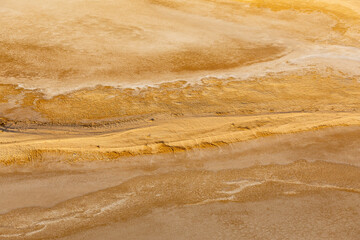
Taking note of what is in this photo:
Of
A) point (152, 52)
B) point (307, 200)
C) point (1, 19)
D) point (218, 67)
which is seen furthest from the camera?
point (1, 19)

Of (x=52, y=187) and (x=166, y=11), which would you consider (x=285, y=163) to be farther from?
(x=166, y=11)

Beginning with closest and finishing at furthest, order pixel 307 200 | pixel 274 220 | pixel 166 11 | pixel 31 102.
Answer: pixel 274 220, pixel 307 200, pixel 31 102, pixel 166 11

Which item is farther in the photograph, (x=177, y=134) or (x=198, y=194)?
(x=177, y=134)

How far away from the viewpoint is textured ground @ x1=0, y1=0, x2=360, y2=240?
3.22 metres

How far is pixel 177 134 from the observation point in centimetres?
411

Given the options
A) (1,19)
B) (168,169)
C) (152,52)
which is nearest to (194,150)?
(168,169)

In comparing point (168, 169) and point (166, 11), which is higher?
point (166, 11)

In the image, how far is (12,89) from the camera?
207 inches

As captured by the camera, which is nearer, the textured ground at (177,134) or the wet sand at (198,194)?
the wet sand at (198,194)

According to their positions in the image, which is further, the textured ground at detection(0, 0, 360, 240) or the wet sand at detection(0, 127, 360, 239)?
the textured ground at detection(0, 0, 360, 240)

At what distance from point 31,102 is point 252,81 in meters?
3.99

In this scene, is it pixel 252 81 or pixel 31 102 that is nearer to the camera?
pixel 31 102

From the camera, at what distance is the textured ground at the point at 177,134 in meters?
3.22

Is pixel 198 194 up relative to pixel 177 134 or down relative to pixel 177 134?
down
